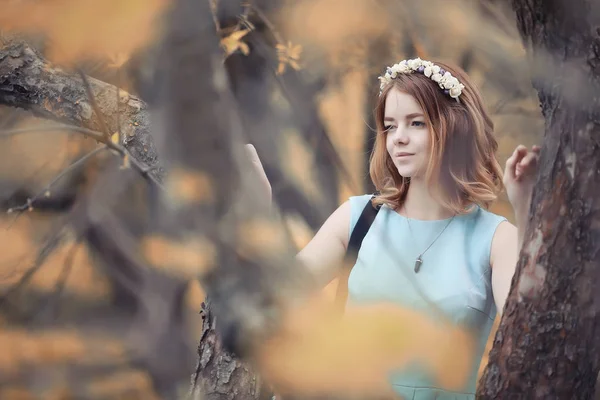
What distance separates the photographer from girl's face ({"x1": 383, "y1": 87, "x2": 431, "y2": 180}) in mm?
822

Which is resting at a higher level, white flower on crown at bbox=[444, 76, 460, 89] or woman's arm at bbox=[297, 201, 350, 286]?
white flower on crown at bbox=[444, 76, 460, 89]

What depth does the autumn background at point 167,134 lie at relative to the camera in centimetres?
93

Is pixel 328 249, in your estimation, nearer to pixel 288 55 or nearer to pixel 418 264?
pixel 418 264

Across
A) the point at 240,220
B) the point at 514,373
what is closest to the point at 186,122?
the point at 240,220

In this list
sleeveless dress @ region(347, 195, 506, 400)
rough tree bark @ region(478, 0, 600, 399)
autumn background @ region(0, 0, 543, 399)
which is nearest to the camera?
rough tree bark @ region(478, 0, 600, 399)

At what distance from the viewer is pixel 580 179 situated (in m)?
0.69

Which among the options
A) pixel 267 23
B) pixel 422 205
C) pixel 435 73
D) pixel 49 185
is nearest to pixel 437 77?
pixel 435 73

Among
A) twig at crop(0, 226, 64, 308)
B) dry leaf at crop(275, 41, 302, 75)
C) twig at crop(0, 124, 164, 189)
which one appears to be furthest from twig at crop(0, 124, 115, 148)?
dry leaf at crop(275, 41, 302, 75)

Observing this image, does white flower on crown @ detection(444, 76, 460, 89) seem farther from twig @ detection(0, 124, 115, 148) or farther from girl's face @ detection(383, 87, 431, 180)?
twig @ detection(0, 124, 115, 148)

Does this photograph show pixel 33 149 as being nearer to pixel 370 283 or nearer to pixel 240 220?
pixel 240 220

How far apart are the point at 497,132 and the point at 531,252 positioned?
206mm

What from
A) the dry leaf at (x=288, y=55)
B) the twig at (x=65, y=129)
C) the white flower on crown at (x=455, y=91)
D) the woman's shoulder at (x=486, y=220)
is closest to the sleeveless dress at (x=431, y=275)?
the woman's shoulder at (x=486, y=220)

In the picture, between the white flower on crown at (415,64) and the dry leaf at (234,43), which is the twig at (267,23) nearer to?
the dry leaf at (234,43)

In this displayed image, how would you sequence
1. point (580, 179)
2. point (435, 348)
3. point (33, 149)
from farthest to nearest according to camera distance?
1. point (33, 149)
2. point (435, 348)
3. point (580, 179)
